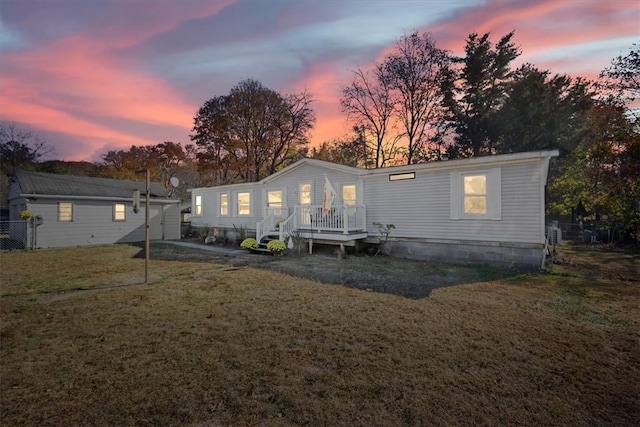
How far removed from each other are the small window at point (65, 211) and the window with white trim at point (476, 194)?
17.2 metres

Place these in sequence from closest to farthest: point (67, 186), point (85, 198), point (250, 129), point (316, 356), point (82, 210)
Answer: point (316, 356), point (85, 198), point (82, 210), point (67, 186), point (250, 129)

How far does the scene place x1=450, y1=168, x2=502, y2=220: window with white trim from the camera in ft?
29.0

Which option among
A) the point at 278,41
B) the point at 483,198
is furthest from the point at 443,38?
the point at 483,198

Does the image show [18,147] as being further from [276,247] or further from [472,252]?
[472,252]

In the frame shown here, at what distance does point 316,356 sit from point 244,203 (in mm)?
A: 13577

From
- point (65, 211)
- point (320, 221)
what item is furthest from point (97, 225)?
point (320, 221)

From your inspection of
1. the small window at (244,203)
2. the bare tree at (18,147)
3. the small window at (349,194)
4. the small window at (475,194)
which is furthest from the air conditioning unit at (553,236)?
the bare tree at (18,147)

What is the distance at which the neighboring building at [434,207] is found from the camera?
27.8 feet

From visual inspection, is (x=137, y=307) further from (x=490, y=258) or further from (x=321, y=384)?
(x=490, y=258)

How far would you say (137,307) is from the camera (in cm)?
498

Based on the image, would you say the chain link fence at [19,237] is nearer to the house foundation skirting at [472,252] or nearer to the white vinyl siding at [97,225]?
the white vinyl siding at [97,225]

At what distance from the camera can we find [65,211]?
1443 cm

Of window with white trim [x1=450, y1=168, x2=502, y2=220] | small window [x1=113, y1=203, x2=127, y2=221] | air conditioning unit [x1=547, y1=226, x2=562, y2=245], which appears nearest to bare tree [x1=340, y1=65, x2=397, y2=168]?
air conditioning unit [x1=547, y1=226, x2=562, y2=245]

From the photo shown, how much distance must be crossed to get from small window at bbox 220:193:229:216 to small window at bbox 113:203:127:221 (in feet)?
16.8
